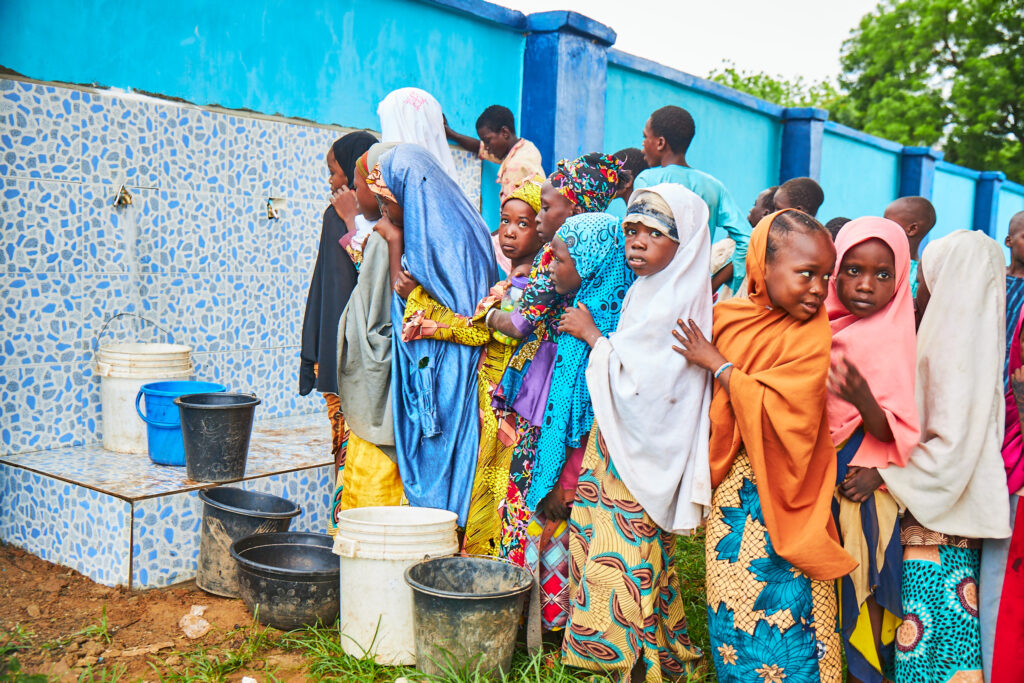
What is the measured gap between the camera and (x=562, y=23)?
259 inches

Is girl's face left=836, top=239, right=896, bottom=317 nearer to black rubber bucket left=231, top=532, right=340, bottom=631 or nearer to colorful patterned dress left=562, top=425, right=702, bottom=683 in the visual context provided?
colorful patterned dress left=562, top=425, right=702, bottom=683

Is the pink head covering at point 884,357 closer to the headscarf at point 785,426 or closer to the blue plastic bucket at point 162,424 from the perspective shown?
the headscarf at point 785,426

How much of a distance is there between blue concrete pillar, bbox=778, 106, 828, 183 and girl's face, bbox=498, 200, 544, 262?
7.23 m

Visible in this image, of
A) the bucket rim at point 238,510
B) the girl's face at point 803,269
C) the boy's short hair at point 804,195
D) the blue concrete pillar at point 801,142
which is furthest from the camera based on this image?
the blue concrete pillar at point 801,142

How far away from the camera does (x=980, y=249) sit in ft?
8.86

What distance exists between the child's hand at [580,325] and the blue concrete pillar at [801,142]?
7532 millimetres

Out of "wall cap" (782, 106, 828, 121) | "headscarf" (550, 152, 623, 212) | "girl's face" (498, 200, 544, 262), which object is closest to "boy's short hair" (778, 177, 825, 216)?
"headscarf" (550, 152, 623, 212)

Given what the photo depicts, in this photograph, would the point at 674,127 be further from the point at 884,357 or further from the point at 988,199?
the point at 988,199

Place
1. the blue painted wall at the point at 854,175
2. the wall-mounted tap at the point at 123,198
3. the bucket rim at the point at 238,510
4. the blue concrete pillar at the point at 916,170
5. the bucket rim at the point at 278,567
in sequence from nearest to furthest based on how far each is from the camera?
1. the bucket rim at the point at 278,567
2. the bucket rim at the point at 238,510
3. the wall-mounted tap at the point at 123,198
4. the blue painted wall at the point at 854,175
5. the blue concrete pillar at the point at 916,170

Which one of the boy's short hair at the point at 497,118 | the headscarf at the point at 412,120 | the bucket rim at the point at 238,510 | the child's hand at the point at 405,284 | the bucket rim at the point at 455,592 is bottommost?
the bucket rim at the point at 455,592

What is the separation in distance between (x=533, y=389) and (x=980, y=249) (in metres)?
1.52

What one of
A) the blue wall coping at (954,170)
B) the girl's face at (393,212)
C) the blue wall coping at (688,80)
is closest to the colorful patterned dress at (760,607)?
the girl's face at (393,212)

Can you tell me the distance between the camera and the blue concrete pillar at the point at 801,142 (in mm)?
9773

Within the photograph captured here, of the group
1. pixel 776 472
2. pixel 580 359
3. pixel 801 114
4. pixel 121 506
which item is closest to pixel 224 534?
pixel 121 506
